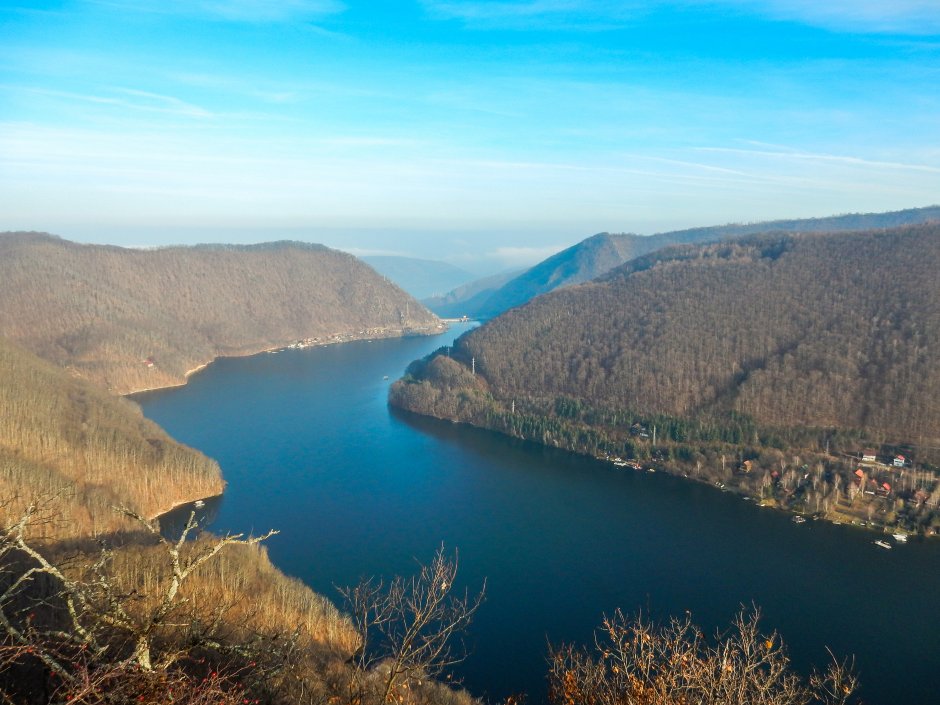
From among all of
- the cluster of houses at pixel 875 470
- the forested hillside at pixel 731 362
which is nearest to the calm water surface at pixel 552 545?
the cluster of houses at pixel 875 470

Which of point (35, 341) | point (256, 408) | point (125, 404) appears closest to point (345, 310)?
point (35, 341)

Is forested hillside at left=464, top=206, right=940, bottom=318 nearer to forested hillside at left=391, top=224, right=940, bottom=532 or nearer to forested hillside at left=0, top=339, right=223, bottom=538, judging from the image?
forested hillside at left=391, top=224, right=940, bottom=532

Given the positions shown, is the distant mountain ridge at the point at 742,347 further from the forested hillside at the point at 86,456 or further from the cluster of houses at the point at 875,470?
the forested hillside at the point at 86,456

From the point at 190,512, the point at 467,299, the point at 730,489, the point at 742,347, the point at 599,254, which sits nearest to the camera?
the point at 190,512

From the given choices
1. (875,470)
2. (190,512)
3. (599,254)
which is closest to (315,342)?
(599,254)

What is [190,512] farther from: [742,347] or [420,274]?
[420,274]

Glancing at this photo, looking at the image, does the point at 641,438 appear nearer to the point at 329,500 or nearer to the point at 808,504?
the point at 808,504

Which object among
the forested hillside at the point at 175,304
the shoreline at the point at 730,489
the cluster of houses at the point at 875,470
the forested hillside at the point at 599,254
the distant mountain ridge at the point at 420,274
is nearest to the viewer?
the shoreline at the point at 730,489

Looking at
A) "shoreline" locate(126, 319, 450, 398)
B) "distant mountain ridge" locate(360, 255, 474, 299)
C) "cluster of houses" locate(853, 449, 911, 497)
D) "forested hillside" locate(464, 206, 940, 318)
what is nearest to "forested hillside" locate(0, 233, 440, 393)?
"shoreline" locate(126, 319, 450, 398)
